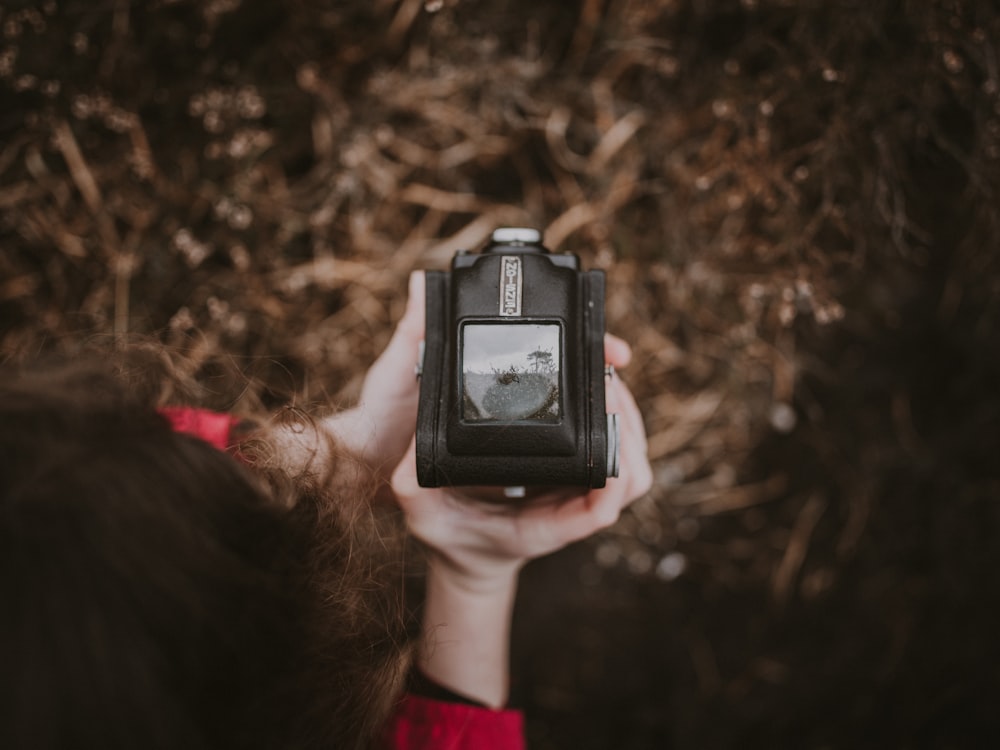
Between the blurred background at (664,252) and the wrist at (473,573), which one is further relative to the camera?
the blurred background at (664,252)

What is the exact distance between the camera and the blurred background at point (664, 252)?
107 cm

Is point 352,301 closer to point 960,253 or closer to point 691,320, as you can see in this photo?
point 691,320

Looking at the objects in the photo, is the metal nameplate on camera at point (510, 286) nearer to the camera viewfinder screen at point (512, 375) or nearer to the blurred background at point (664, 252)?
the camera viewfinder screen at point (512, 375)

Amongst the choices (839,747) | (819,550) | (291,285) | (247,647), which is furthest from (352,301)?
(839,747)

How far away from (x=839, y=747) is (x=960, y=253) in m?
1.05

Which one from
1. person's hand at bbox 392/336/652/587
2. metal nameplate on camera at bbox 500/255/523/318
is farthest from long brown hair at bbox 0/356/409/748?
metal nameplate on camera at bbox 500/255/523/318

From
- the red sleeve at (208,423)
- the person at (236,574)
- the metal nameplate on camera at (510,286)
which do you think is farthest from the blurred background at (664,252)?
the metal nameplate on camera at (510,286)

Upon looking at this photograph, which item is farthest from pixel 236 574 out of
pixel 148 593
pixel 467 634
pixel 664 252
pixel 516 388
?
pixel 664 252

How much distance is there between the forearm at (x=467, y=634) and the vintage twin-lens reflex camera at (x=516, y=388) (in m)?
0.22

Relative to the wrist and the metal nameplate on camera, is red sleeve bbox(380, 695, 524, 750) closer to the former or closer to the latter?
the wrist

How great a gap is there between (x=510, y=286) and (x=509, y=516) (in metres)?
0.30

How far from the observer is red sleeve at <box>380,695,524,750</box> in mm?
893

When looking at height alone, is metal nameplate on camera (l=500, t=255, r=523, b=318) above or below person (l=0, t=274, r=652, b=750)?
above

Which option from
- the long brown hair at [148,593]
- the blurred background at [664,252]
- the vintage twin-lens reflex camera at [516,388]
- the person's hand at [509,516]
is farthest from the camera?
the blurred background at [664,252]
